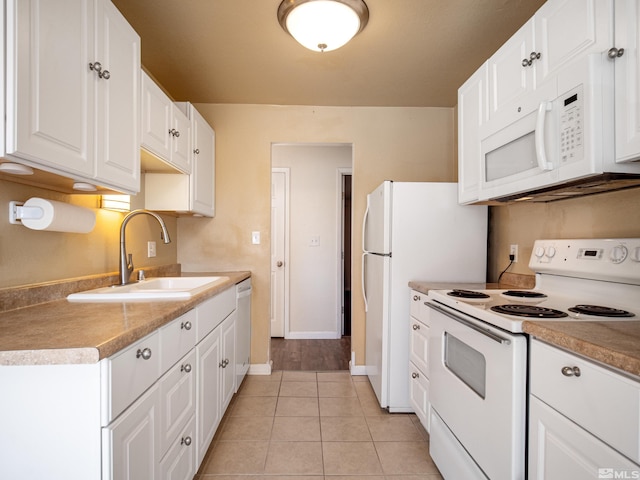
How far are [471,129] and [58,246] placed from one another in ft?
7.09

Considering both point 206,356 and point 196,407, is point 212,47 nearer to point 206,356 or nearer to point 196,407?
point 206,356

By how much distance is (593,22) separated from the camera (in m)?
1.09

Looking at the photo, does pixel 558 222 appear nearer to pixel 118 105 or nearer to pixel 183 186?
pixel 118 105

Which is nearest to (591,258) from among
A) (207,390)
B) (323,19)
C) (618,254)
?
(618,254)

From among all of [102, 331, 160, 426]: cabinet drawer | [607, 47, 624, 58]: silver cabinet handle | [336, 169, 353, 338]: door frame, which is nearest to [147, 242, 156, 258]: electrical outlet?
[102, 331, 160, 426]: cabinet drawer

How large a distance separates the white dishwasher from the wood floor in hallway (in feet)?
1.51

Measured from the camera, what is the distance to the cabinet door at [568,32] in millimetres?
1062

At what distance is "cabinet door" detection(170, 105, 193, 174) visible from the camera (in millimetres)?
2000

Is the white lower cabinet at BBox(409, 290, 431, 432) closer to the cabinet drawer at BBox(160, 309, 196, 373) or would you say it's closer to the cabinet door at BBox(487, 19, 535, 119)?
the cabinet door at BBox(487, 19, 535, 119)

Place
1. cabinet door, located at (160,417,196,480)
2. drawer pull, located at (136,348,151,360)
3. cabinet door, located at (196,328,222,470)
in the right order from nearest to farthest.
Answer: drawer pull, located at (136,348,151,360), cabinet door, located at (160,417,196,480), cabinet door, located at (196,328,222,470)

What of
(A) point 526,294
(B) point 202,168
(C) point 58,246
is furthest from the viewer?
(B) point 202,168

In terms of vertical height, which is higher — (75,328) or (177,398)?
(75,328)

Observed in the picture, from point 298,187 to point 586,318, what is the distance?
3214mm

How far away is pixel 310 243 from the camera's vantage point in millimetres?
3967
